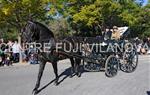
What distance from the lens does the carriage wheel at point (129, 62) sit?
16.6m

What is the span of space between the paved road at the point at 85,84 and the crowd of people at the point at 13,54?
19.7 ft

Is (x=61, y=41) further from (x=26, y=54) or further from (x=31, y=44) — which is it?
(x=26, y=54)

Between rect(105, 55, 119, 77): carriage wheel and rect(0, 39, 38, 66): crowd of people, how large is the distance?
8.20m

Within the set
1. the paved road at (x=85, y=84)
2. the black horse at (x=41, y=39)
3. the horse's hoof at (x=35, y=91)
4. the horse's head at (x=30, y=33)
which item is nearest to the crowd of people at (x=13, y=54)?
the paved road at (x=85, y=84)

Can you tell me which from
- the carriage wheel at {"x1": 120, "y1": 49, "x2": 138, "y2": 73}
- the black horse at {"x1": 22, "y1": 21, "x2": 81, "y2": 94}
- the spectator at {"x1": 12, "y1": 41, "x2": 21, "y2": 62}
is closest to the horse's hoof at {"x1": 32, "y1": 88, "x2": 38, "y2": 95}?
the black horse at {"x1": 22, "y1": 21, "x2": 81, "y2": 94}

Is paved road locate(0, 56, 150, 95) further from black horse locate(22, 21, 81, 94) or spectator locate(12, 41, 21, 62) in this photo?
spectator locate(12, 41, 21, 62)

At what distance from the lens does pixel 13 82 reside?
15.3 metres

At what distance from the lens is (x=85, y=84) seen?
1405 cm

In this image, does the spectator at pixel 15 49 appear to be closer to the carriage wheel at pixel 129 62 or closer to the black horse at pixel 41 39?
the carriage wheel at pixel 129 62

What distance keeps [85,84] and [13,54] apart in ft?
38.6

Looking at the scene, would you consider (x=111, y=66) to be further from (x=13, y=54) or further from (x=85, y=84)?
(x=13, y=54)

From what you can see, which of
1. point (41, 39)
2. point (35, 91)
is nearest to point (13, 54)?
point (41, 39)

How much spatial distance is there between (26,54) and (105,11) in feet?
42.2

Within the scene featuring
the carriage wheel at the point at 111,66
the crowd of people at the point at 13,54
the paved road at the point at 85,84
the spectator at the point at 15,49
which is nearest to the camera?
the paved road at the point at 85,84
